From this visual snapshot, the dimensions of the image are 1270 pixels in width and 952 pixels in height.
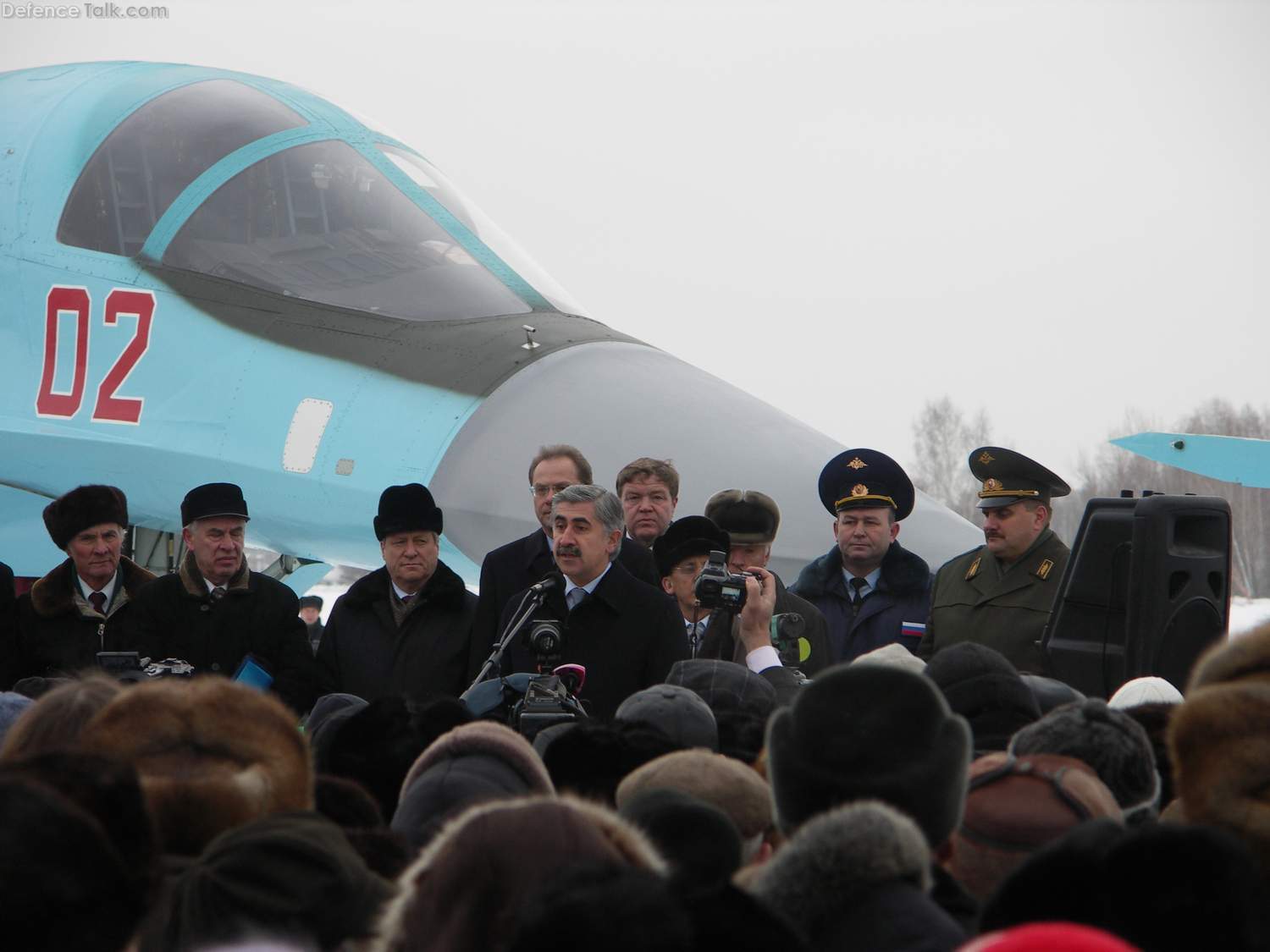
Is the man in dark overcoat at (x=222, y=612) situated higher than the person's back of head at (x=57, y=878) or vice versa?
the person's back of head at (x=57, y=878)

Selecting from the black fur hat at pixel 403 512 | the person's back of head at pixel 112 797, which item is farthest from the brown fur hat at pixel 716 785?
the black fur hat at pixel 403 512

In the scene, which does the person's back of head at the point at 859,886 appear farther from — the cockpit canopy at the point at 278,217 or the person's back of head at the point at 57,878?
the cockpit canopy at the point at 278,217

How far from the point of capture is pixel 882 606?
228 inches

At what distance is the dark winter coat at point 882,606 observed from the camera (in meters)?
5.76

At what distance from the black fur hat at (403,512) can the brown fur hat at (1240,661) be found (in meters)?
3.74

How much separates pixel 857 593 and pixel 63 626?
3036 millimetres

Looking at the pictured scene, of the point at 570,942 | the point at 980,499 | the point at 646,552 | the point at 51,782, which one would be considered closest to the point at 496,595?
the point at 646,552

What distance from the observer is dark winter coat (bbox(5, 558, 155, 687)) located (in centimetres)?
551

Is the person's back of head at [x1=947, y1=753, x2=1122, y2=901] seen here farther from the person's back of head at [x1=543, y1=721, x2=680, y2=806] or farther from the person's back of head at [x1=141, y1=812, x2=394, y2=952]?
the person's back of head at [x1=141, y1=812, x2=394, y2=952]

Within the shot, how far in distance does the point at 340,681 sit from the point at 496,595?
2.32ft

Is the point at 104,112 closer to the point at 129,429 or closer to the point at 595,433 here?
the point at 129,429

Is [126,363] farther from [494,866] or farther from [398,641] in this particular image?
[494,866]

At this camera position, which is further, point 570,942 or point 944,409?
point 944,409

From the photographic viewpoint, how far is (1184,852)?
162cm
